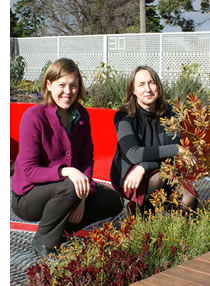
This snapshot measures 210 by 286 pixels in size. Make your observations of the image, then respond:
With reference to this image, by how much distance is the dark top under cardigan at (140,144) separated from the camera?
10.5ft

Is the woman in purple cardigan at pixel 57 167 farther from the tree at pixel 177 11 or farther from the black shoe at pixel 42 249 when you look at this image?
the tree at pixel 177 11

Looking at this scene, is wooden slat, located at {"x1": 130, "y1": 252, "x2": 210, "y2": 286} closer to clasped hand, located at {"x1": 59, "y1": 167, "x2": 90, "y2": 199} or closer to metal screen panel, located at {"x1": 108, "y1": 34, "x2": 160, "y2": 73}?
clasped hand, located at {"x1": 59, "y1": 167, "x2": 90, "y2": 199}

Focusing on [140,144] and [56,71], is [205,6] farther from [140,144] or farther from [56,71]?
[56,71]

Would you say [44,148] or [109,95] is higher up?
[109,95]

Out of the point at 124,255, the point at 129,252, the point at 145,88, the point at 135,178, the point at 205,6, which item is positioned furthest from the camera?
the point at 205,6

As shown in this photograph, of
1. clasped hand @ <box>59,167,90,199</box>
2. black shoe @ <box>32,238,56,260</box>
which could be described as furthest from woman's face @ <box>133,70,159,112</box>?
black shoe @ <box>32,238,56,260</box>

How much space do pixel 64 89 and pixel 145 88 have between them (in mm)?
650

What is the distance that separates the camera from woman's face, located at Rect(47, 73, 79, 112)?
9.56 ft

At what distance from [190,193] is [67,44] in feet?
56.2

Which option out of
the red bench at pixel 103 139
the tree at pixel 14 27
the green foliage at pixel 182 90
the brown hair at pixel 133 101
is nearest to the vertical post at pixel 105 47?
the green foliage at pixel 182 90

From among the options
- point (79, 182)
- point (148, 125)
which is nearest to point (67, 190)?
point (79, 182)

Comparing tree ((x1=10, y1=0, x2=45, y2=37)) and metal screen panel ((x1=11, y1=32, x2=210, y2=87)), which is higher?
tree ((x1=10, y1=0, x2=45, y2=37))

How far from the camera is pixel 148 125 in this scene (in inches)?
133
